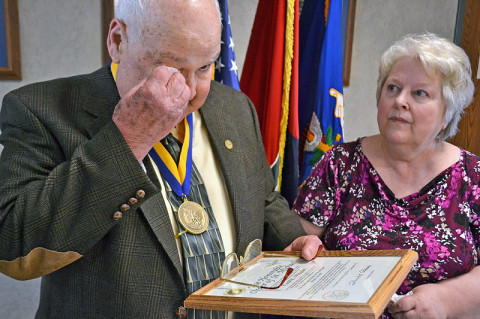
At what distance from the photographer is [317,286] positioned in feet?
3.29

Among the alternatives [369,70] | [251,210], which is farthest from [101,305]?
[369,70]

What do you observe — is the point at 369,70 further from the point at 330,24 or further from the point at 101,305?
the point at 101,305

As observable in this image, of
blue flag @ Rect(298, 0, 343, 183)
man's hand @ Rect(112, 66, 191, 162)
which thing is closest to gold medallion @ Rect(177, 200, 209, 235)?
man's hand @ Rect(112, 66, 191, 162)

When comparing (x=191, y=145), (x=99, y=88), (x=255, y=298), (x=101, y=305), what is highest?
(x=99, y=88)

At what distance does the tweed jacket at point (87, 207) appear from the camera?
0.96 m

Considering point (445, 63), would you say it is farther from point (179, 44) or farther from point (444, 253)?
point (179, 44)

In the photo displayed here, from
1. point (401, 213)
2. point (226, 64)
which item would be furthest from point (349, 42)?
point (401, 213)

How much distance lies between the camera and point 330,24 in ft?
7.61

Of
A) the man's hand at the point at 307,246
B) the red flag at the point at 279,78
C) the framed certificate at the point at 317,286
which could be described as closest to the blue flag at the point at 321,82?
the red flag at the point at 279,78

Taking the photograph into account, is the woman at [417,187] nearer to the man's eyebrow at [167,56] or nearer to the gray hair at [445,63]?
the gray hair at [445,63]

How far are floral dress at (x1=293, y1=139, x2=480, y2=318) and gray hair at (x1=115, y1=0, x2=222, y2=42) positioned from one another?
1.04 metres

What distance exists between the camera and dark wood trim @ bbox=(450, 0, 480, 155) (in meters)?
2.87

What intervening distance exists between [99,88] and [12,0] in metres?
1.26

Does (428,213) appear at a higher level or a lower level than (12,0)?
lower
